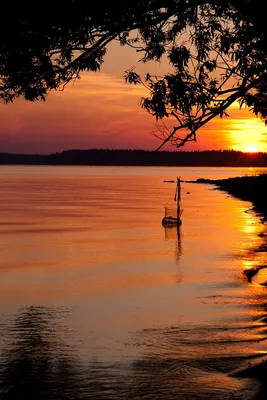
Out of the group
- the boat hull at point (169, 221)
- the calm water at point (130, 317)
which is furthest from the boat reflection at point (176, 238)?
the boat hull at point (169, 221)

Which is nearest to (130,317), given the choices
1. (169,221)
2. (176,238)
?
(176,238)

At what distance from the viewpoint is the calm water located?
12.9 meters

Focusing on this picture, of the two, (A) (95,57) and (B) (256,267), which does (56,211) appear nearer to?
(B) (256,267)

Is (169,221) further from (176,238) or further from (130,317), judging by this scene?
(130,317)

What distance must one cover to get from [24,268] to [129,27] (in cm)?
1662

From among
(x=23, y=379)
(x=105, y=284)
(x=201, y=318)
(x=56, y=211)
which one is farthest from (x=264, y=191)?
(x=23, y=379)

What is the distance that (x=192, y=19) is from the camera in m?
16.1

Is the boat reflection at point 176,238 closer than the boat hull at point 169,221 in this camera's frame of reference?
Yes

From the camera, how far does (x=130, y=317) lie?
64.3 feet

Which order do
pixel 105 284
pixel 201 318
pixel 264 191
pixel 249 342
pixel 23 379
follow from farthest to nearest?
pixel 264 191 → pixel 105 284 → pixel 201 318 → pixel 249 342 → pixel 23 379

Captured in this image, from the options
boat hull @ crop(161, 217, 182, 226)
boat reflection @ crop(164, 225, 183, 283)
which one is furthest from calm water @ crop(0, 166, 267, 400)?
boat hull @ crop(161, 217, 182, 226)

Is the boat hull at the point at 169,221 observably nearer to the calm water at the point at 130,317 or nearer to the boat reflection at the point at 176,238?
the boat reflection at the point at 176,238

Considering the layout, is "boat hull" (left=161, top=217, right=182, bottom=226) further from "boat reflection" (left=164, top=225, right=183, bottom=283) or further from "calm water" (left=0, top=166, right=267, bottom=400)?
"calm water" (left=0, top=166, right=267, bottom=400)

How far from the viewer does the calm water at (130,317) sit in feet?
42.4
